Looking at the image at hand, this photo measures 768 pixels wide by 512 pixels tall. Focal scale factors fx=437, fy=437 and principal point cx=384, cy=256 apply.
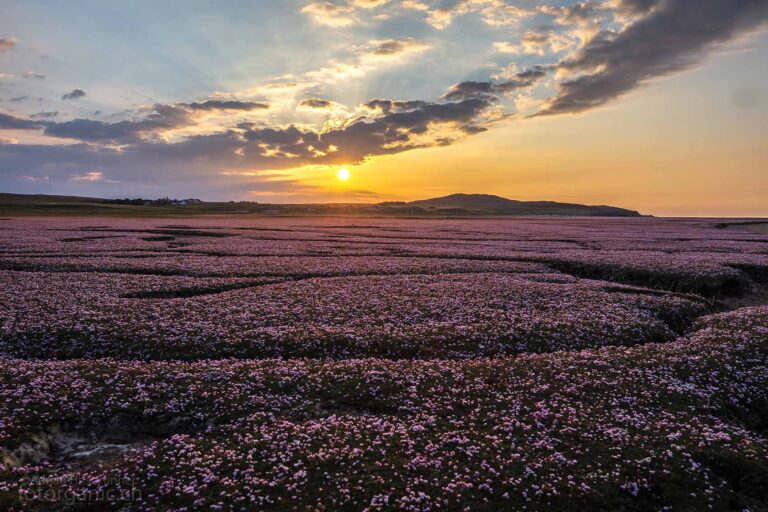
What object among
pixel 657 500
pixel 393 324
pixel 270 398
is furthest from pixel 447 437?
pixel 393 324

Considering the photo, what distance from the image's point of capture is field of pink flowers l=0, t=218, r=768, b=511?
934 cm

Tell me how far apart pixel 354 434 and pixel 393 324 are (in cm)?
991

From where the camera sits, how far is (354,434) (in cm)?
1135

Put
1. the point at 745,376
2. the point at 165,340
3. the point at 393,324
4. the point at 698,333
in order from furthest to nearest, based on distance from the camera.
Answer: the point at 393,324 → the point at 698,333 → the point at 165,340 → the point at 745,376

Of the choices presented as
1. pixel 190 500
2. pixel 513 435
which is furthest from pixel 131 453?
pixel 513 435

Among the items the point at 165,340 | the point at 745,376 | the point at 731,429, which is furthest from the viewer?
the point at 165,340

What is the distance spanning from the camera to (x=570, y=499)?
9109 mm

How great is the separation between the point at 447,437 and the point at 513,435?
1757mm

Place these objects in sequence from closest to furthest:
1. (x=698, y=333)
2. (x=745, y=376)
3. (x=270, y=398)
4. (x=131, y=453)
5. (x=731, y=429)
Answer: (x=131, y=453) < (x=731, y=429) < (x=270, y=398) < (x=745, y=376) < (x=698, y=333)

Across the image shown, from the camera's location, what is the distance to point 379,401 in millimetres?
13250

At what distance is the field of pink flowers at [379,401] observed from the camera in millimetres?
9344

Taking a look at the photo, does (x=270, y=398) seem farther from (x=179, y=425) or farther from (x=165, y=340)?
(x=165, y=340)

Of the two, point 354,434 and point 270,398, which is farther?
point 270,398

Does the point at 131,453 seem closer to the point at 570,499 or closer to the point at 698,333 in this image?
the point at 570,499
